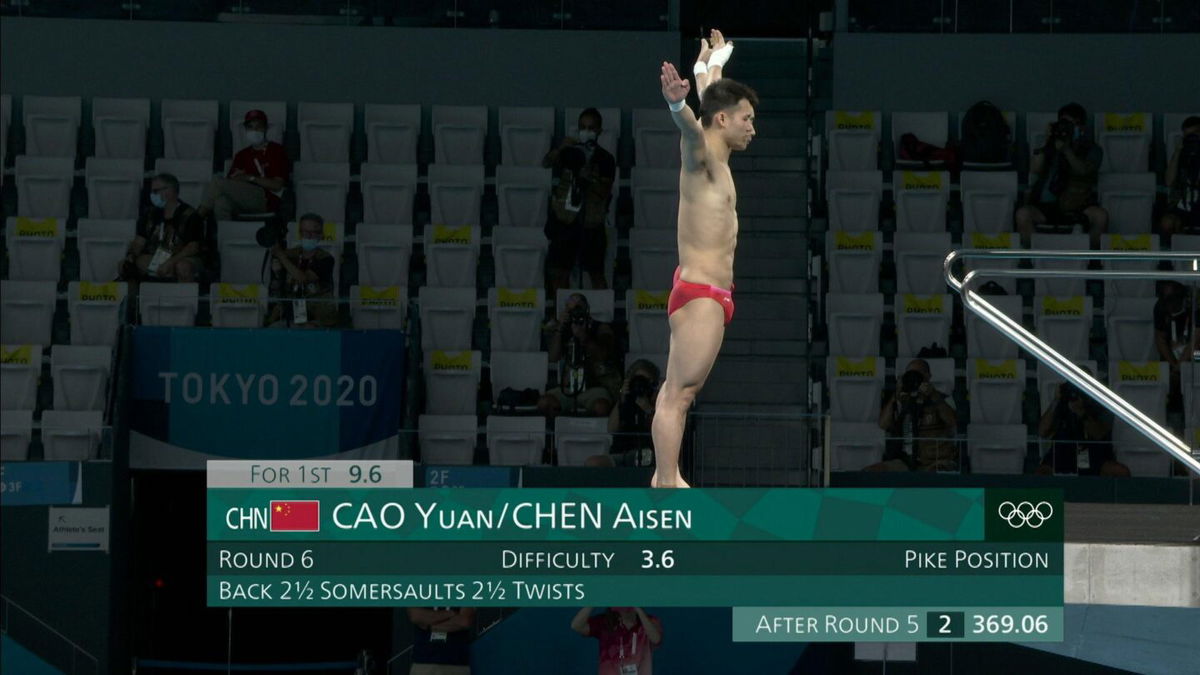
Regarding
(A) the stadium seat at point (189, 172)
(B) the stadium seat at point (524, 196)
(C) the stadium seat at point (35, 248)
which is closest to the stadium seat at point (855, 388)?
(B) the stadium seat at point (524, 196)

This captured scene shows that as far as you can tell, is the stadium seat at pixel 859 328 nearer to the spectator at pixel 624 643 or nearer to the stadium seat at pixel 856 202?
the stadium seat at pixel 856 202

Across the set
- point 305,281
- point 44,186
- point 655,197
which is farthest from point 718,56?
point 44,186

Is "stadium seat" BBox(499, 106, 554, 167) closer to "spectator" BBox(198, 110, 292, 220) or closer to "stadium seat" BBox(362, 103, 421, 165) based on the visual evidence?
"stadium seat" BBox(362, 103, 421, 165)

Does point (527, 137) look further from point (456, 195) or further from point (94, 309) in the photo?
point (94, 309)

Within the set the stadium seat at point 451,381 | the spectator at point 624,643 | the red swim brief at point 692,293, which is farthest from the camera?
the stadium seat at point 451,381

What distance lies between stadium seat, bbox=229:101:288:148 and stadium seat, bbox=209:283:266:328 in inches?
71.0

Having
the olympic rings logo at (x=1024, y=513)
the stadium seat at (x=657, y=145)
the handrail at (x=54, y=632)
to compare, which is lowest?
the handrail at (x=54, y=632)

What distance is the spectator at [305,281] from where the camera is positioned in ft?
44.5

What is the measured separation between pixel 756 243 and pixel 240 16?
4665 millimetres

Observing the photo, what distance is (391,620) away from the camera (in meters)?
14.0

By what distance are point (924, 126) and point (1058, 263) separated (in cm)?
190

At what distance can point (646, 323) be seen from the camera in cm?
1390

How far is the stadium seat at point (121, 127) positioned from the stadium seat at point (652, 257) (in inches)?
159

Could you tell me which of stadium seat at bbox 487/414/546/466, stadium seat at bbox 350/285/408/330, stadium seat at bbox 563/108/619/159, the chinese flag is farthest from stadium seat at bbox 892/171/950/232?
the chinese flag
